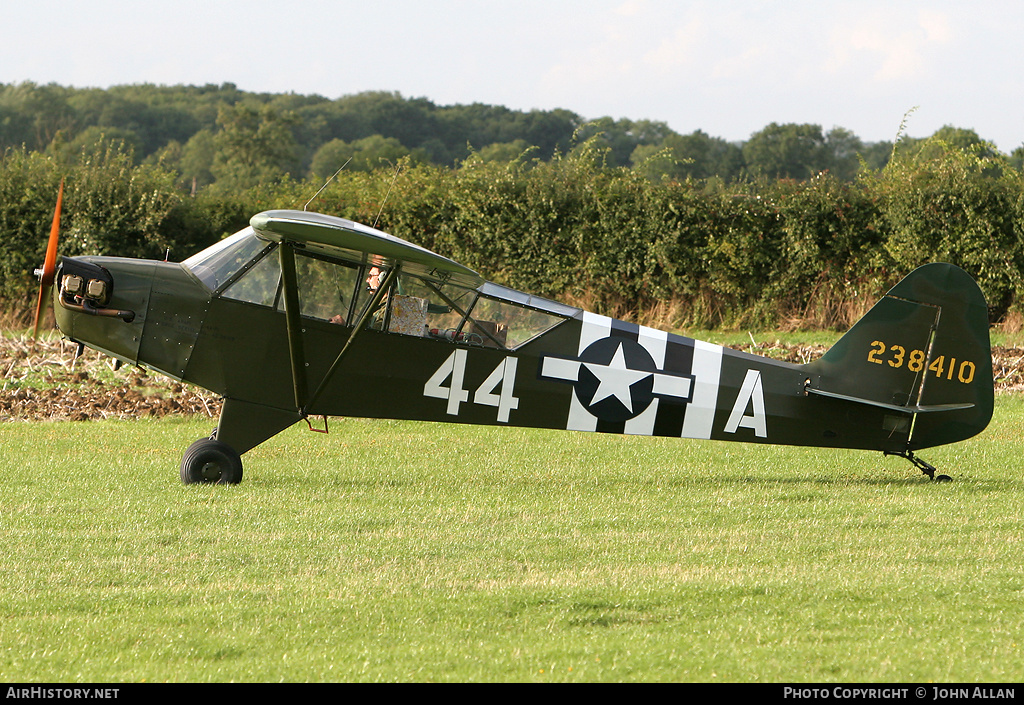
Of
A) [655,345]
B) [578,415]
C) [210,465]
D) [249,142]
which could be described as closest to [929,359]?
[655,345]

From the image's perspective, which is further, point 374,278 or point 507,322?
point 507,322

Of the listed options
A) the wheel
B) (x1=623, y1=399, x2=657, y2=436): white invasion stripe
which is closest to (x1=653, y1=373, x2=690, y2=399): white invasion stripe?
(x1=623, y1=399, x2=657, y2=436): white invasion stripe

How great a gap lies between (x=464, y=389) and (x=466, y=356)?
0.30 meters

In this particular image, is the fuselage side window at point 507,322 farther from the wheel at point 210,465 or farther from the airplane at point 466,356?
the wheel at point 210,465

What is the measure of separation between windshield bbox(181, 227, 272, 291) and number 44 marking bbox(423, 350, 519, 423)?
190 cm

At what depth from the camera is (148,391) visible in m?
14.2

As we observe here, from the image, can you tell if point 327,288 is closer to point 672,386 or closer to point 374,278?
point 374,278

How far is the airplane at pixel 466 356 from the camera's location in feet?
28.4

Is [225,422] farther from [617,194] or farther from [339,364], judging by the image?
[617,194]

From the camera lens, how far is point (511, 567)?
247 inches

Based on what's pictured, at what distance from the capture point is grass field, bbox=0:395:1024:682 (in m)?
4.57

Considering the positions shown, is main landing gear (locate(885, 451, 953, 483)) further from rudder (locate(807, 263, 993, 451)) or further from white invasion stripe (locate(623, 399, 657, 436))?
white invasion stripe (locate(623, 399, 657, 436))

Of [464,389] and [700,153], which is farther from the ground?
[700,153]
